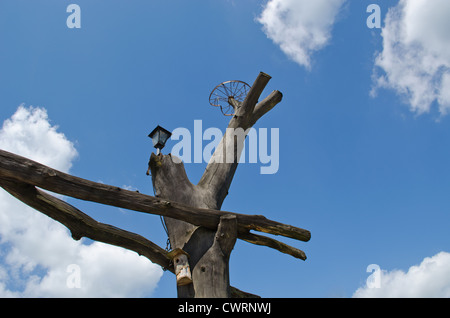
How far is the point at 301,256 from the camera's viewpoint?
12.9 ft

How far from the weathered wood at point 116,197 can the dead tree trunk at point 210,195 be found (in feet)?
0.60

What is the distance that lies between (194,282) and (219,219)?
2.14 ft

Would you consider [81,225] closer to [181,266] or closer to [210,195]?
[181,266]

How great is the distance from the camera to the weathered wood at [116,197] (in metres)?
2.86

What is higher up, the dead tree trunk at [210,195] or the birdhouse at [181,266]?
the dead tree trunk at [210,195]

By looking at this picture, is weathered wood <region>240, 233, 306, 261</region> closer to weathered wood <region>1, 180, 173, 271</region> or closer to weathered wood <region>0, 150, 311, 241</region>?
weathered wood <region>0, 150, 311, 241</region>

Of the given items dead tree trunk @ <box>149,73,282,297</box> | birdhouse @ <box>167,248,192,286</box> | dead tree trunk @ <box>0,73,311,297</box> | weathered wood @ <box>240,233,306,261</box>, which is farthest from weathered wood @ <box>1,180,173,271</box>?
weathered wood @ <box>240,233,306,261</box>

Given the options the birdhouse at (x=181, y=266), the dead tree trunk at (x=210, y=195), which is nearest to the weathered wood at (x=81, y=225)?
the birdhouse at (x=181, y=266)

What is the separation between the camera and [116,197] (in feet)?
10.3

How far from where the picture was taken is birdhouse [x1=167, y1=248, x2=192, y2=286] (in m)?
3.29

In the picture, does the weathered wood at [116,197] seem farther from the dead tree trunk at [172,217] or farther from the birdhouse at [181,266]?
the birdhouse at [181,266]

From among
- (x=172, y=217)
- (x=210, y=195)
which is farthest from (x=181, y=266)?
(x=210, y=195)

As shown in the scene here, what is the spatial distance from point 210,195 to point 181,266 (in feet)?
3.74
